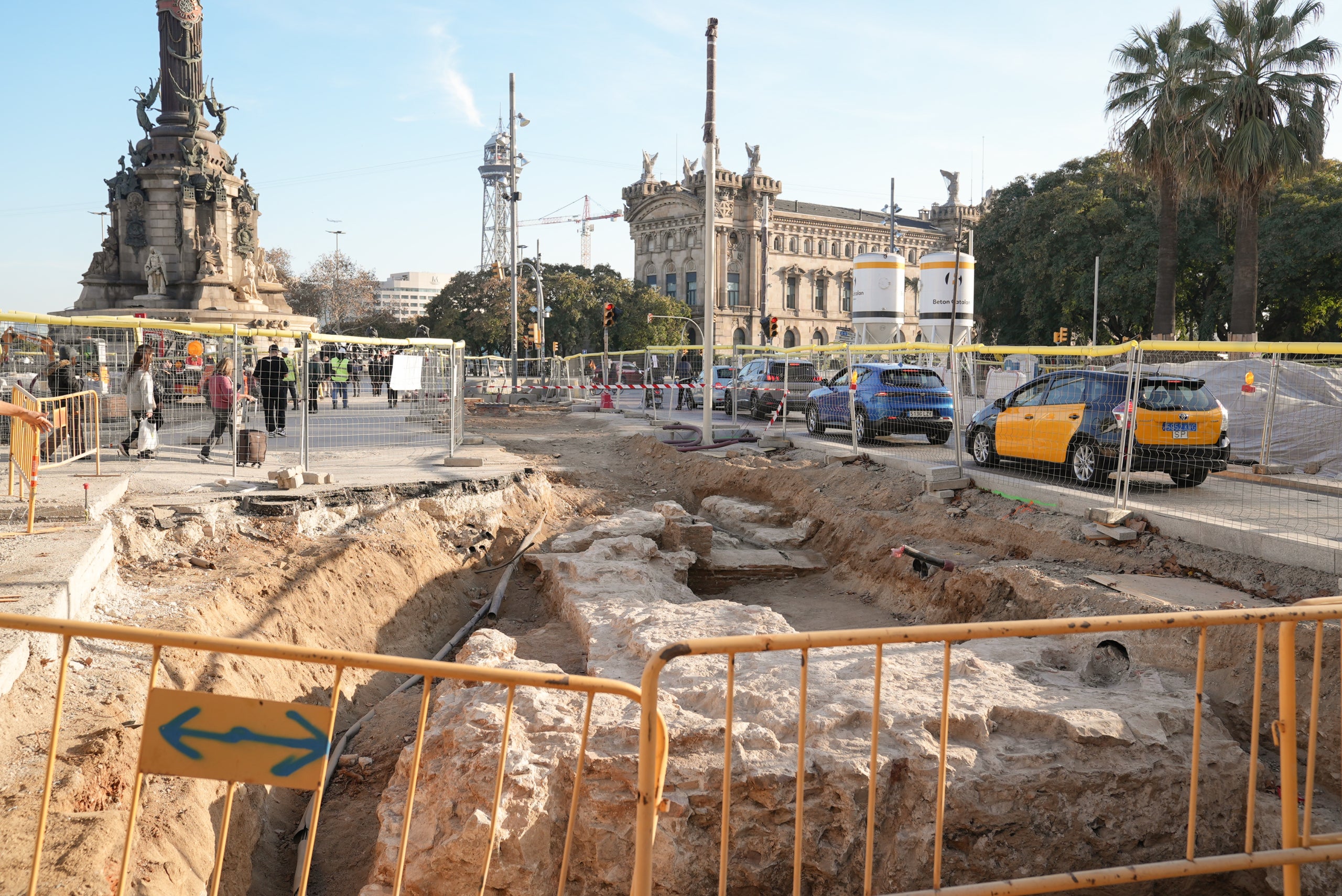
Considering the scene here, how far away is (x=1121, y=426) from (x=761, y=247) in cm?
8002

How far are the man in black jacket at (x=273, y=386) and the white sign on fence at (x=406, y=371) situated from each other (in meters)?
2.56

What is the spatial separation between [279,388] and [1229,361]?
54.4ft

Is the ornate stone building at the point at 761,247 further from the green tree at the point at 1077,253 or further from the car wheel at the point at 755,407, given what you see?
the car wheel at the point at 755,407

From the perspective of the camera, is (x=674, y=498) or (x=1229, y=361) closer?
(x=1229, y=361)

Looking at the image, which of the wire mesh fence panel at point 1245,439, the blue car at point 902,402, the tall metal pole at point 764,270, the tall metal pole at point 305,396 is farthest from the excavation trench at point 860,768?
the tall metal pole at point 764,270

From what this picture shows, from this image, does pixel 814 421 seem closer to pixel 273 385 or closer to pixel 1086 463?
pixel 1086 463

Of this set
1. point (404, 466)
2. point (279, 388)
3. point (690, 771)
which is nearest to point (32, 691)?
point (690, 771)

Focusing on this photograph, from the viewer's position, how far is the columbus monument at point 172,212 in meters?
32.7

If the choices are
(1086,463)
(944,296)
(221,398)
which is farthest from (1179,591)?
(944,296)

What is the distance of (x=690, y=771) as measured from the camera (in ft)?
14.0

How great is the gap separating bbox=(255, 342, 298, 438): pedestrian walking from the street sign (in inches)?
528

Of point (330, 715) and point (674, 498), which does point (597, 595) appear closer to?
point (330, 715)

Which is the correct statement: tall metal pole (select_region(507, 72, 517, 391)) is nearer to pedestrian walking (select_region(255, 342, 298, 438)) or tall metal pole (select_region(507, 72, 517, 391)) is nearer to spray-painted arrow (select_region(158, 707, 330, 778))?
pedestrian walking (select_region(255, 342, 298, 438))

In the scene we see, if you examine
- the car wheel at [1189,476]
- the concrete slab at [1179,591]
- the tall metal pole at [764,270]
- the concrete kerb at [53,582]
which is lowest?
the concrete slab at [1179,591]
